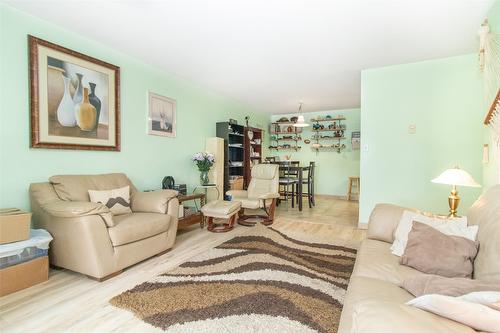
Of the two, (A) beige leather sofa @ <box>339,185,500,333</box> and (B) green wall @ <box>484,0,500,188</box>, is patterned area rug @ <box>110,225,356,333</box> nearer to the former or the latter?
(A) beige leather sofa @ <box>339,185,500,333</box>

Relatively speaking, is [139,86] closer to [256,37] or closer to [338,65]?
[256,37]

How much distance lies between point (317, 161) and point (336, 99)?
1943mm

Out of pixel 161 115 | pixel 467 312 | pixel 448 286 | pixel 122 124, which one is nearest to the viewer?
pixel 467 312

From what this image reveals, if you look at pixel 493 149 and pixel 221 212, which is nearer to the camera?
pixel 493 149

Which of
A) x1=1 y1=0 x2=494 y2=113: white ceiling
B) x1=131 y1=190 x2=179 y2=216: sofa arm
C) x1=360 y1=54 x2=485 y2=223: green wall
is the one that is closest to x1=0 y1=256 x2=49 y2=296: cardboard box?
x1=131 y1=190 x2=179 y2=216: sofa arm

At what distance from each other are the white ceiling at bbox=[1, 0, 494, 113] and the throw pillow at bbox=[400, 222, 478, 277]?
1.85 meters

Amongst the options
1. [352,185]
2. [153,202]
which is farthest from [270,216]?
[352,185]

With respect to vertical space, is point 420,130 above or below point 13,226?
above

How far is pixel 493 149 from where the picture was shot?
2162 mm

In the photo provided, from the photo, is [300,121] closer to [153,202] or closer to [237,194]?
[237,194]

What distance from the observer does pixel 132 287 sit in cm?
184

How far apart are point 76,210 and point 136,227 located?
48 centimetres

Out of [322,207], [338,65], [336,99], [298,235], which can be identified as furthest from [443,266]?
[336,99]

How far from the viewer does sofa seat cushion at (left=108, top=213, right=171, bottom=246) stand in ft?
6.52
